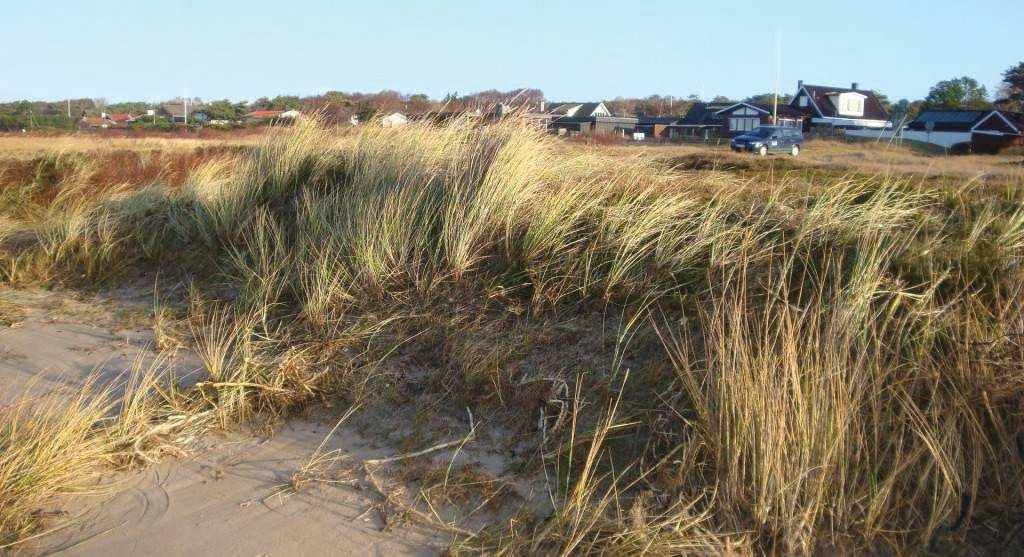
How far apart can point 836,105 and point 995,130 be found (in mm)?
Answer: 13024

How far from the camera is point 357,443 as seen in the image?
14.7 feet

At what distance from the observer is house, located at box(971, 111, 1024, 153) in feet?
106

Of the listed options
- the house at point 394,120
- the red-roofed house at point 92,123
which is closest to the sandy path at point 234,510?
the house at point 394,120

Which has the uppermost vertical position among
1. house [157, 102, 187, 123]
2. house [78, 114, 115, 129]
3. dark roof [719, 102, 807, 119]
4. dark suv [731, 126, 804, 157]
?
house [157, 102, 187, 123]

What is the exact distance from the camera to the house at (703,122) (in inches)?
2068

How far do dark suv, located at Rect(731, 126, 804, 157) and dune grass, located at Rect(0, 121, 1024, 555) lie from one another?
91.4 feet

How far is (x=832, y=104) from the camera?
56.5m

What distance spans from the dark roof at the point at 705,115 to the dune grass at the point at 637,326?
52.7 meters

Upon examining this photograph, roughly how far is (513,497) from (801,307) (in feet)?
6.30

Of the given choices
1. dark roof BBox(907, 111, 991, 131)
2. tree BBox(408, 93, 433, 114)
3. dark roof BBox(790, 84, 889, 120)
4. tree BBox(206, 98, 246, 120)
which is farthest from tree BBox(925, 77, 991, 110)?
tree BBox(408, 93, 433, 114)

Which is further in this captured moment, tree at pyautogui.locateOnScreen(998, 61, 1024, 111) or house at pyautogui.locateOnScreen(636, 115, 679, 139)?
tree at pyautogui.locateOnScreen(998, 61, 1024, 111)

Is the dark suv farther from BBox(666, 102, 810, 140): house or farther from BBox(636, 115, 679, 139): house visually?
BBox(666, 102, 810, 140): house

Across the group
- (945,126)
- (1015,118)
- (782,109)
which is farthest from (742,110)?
(1015,118)

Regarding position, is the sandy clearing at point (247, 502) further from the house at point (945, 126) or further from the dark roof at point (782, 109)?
the dark roof at point (782, 109)
